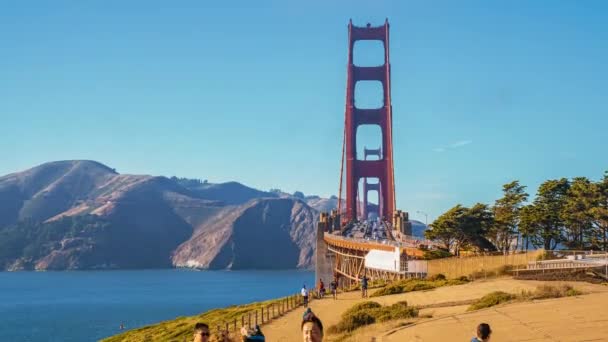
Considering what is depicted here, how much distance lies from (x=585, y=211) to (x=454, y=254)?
9.21 metres

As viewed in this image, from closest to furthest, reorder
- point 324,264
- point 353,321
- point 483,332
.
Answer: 1. point 483,332
2. point 353,321
3. point 324,264

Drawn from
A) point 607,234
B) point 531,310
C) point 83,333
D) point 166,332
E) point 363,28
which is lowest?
point 83,333

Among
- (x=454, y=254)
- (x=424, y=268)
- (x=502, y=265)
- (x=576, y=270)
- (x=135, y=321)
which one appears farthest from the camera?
(x=135, y=321)

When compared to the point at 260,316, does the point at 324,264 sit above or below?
above

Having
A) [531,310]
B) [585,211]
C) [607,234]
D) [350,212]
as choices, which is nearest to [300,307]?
[531,310]

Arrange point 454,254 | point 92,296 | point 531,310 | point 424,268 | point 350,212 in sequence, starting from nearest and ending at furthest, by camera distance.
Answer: point 531,310 → point 424,268 → point 454,254 → point 350,212 → point 92,296

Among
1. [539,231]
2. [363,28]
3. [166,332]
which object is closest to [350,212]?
[363,28]

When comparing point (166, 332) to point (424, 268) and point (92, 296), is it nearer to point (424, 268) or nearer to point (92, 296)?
point (424, 268)

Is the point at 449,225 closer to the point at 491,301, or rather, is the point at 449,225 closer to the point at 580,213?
the point at 580,213

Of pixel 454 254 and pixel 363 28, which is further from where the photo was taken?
pixel 363 28

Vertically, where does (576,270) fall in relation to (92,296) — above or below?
above

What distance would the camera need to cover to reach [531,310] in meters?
18.9

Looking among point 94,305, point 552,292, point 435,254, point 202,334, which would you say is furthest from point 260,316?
point 94,305

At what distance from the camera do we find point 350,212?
354 ft
